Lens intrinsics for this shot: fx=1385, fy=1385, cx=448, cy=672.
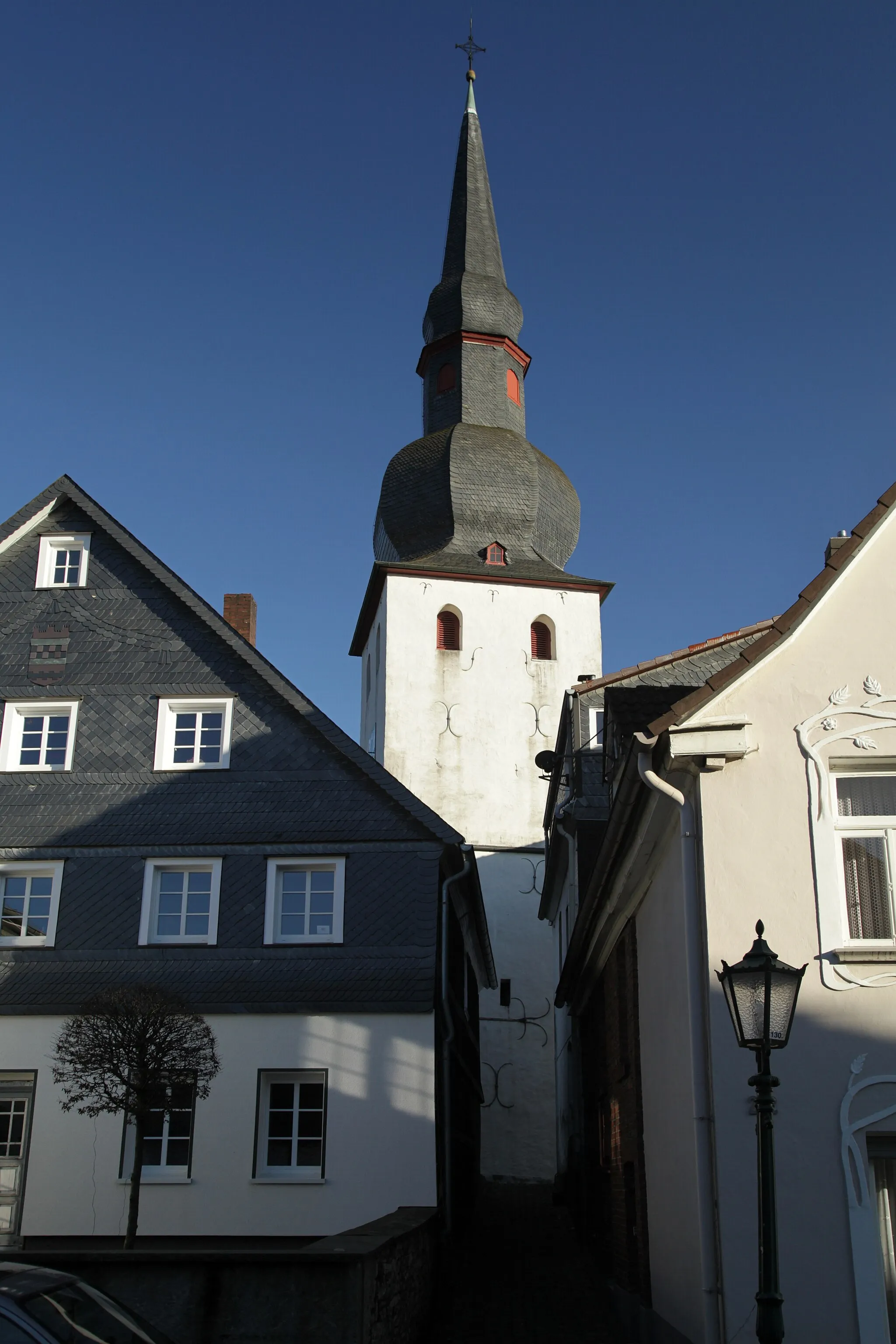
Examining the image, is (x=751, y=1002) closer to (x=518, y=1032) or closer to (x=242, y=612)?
(x=242, y=612)

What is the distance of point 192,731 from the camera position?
19609mm

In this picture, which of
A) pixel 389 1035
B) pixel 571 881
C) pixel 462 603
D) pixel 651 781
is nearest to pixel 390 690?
pixel 462 603

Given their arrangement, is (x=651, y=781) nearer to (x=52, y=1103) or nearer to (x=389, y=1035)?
(x=389, y=1035)

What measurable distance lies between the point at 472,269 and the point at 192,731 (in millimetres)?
33079

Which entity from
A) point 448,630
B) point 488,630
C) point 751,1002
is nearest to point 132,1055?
point 751,1002

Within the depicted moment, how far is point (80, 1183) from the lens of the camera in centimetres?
1664

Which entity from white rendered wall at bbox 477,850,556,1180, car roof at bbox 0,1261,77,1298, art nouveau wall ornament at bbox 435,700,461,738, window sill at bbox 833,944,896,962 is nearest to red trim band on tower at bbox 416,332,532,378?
art nouveau wall ornament at bbox 435,700,461,738

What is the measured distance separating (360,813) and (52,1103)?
5225 millimetres

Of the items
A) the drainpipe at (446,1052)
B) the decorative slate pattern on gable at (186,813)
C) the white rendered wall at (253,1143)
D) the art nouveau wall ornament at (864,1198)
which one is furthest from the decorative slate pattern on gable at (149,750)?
the art nouveau wall ornament at (864,1198)

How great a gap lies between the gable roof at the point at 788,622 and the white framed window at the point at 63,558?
12.5 meters

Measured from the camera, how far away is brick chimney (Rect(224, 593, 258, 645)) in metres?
26.0

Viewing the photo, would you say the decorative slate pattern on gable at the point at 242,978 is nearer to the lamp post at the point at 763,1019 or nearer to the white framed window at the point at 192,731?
the white framed window at the point at 192,731

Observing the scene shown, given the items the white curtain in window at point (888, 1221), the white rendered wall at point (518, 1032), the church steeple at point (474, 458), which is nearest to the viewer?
the white curtain in window at point (888, 1221)

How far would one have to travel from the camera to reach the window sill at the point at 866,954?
31.4ft
